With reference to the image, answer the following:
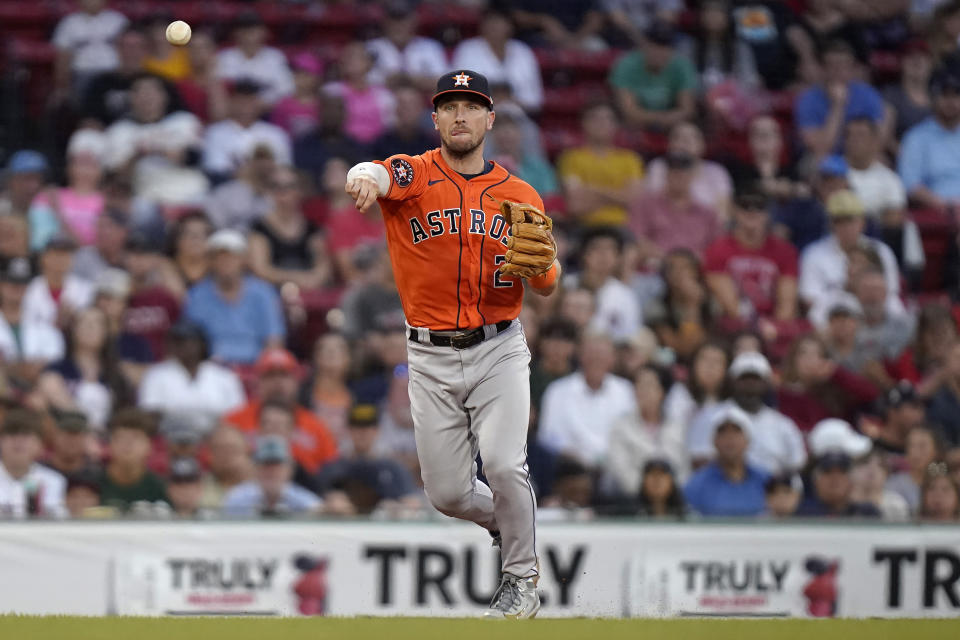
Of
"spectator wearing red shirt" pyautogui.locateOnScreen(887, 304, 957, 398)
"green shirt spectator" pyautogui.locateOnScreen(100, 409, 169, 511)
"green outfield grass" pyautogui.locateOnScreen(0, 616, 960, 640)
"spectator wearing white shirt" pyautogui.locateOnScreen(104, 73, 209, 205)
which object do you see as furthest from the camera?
"spectator wearing white shirt" pyautogui.locateOnScreen(104, 73, 209, 205)

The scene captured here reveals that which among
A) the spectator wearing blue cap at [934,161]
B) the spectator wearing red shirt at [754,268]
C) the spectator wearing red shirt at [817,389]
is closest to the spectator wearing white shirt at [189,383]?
the spectator wearing red shirt at [754,268]

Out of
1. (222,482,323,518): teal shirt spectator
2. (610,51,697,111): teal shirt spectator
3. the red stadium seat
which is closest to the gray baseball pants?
(222,482,323,518): teal shirt spectator

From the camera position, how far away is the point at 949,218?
38.8 feet

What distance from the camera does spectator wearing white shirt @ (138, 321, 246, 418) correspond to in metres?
9.73

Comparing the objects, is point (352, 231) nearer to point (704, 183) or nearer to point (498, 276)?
point (704, 183)

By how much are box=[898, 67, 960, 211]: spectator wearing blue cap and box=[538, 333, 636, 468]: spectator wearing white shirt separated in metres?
3.69

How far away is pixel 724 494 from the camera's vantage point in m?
9.28

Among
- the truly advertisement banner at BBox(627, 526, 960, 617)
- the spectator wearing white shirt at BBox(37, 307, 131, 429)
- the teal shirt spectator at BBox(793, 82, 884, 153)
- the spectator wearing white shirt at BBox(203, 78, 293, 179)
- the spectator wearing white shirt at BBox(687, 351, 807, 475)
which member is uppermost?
the teal shirt spectator at BBox(793, 82, 884, 153)

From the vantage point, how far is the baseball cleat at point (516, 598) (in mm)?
5770

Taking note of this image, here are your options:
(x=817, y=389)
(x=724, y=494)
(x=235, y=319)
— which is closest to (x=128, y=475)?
(x=235, y=319)

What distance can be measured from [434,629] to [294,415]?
4812 millimetres

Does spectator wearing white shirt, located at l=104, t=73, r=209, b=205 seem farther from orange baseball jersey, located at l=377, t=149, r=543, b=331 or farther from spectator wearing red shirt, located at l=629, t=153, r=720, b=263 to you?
orange baseball jersey, located at l=377, t=149, r=543, b=331

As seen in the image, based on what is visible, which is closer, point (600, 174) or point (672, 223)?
point (672, 223)

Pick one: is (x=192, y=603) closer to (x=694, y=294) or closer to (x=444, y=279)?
(x=444, y=279)
